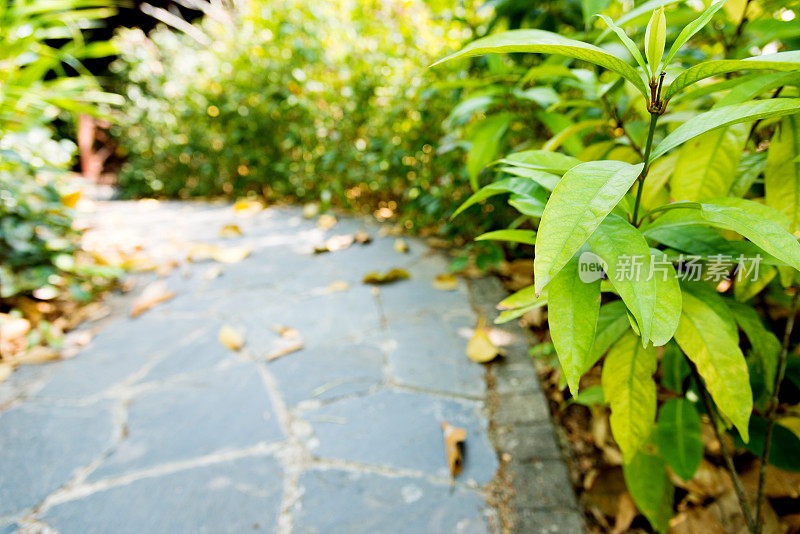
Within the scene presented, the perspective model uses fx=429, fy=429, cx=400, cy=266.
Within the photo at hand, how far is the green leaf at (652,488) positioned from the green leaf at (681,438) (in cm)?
4

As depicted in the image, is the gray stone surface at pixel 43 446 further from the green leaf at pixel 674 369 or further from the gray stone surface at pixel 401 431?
the green leaf at pixel 674 369

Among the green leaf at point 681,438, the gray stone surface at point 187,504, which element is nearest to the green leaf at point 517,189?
the green leaf at point 681,438

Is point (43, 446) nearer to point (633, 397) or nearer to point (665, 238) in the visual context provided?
point (633, 397)

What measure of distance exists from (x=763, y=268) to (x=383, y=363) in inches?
44.0

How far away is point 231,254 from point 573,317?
7.55ft

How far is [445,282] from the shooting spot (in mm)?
2023

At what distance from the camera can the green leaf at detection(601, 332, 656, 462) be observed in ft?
2.58

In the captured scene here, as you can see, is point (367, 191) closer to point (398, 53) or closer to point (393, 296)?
point (398, 53)

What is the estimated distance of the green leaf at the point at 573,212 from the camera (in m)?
0.48

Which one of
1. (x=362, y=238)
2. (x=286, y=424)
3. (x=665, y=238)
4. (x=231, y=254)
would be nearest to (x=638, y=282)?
(x=665, y=238)

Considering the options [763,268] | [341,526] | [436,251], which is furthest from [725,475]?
[436,251]

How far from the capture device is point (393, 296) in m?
1.99

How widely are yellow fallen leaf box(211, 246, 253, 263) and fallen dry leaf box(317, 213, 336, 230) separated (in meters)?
0.52

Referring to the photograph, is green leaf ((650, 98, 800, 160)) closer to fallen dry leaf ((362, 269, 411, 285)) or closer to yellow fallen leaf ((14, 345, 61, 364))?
fallen dry leaf ((362, 269, 411, 285))
